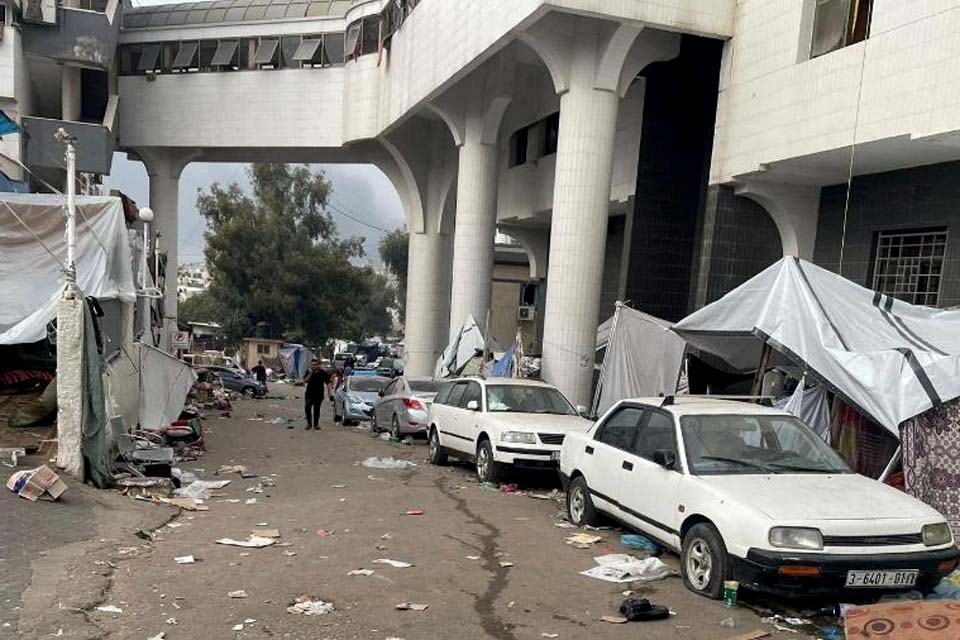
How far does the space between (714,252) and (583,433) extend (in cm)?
717

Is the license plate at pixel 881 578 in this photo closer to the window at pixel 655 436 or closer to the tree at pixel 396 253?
the window at pixel 655 436

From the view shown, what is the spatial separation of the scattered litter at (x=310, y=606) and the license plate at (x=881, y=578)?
3.74m

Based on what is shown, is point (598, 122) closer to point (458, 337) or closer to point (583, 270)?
point (583, 270)

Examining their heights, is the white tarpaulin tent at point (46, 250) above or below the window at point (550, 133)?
below

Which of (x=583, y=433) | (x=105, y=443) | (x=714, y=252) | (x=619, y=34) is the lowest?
(x=105, y=443)

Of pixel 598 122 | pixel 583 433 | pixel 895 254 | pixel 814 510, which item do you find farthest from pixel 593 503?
pixel 598 122

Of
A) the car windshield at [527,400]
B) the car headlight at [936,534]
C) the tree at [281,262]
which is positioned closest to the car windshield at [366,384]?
the car windshield at [527,400]

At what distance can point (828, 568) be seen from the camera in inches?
199

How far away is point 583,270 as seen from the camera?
15.3 m

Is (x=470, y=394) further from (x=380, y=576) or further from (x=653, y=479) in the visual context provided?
(x=380, y=576)

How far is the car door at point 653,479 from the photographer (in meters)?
6.26

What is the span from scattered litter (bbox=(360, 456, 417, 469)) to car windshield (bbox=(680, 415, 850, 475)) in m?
6.92

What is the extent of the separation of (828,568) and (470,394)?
24.2ft

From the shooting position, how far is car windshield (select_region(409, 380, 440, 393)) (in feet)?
54.7
